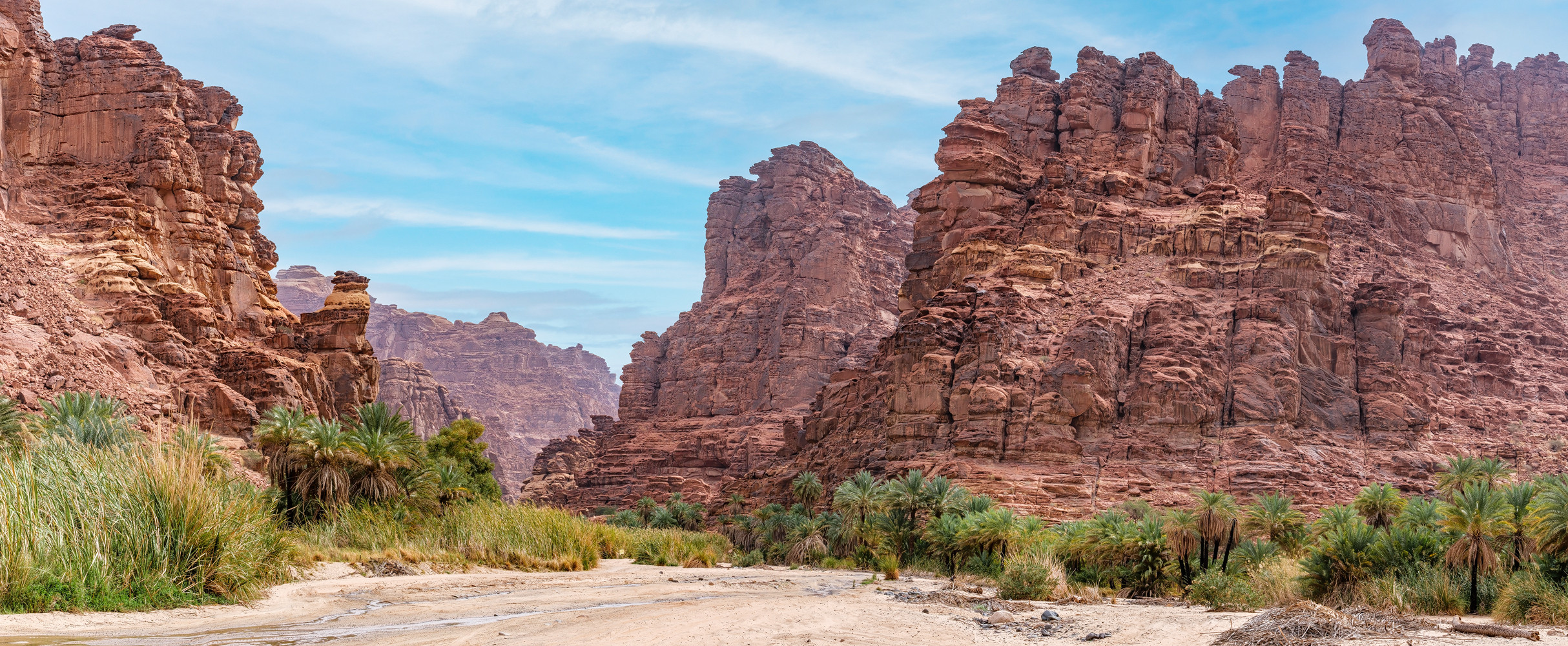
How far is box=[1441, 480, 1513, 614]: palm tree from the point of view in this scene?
86.3ft

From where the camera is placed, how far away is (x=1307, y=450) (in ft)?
198

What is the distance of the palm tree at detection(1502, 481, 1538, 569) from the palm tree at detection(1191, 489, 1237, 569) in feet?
30.1

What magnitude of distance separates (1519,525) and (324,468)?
103 ft

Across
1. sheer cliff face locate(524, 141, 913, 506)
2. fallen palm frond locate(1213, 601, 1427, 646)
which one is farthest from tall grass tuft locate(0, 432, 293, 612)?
sheer cliff face locate(524, 141, 913, 506)

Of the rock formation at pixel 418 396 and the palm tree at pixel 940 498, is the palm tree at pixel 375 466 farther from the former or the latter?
the rock formation at pixel 418 396

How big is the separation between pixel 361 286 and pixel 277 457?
3384cm

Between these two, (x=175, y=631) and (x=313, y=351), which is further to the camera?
(x=313, y=351)

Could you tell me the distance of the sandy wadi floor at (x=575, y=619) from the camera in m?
15.9

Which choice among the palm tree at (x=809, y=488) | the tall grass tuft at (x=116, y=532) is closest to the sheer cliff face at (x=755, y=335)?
the palm tree at (x=809, y=488)

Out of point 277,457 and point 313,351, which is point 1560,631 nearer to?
point 277,457

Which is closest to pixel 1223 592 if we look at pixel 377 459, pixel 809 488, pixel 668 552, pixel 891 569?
pixel 891 569

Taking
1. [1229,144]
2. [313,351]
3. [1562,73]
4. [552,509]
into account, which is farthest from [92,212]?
[1562,73]

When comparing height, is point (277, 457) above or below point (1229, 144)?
below

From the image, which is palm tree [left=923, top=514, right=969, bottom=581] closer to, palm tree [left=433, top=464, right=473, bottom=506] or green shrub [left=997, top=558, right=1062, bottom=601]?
green shrub [left=997, top=558, right=1062, bottom=601]
